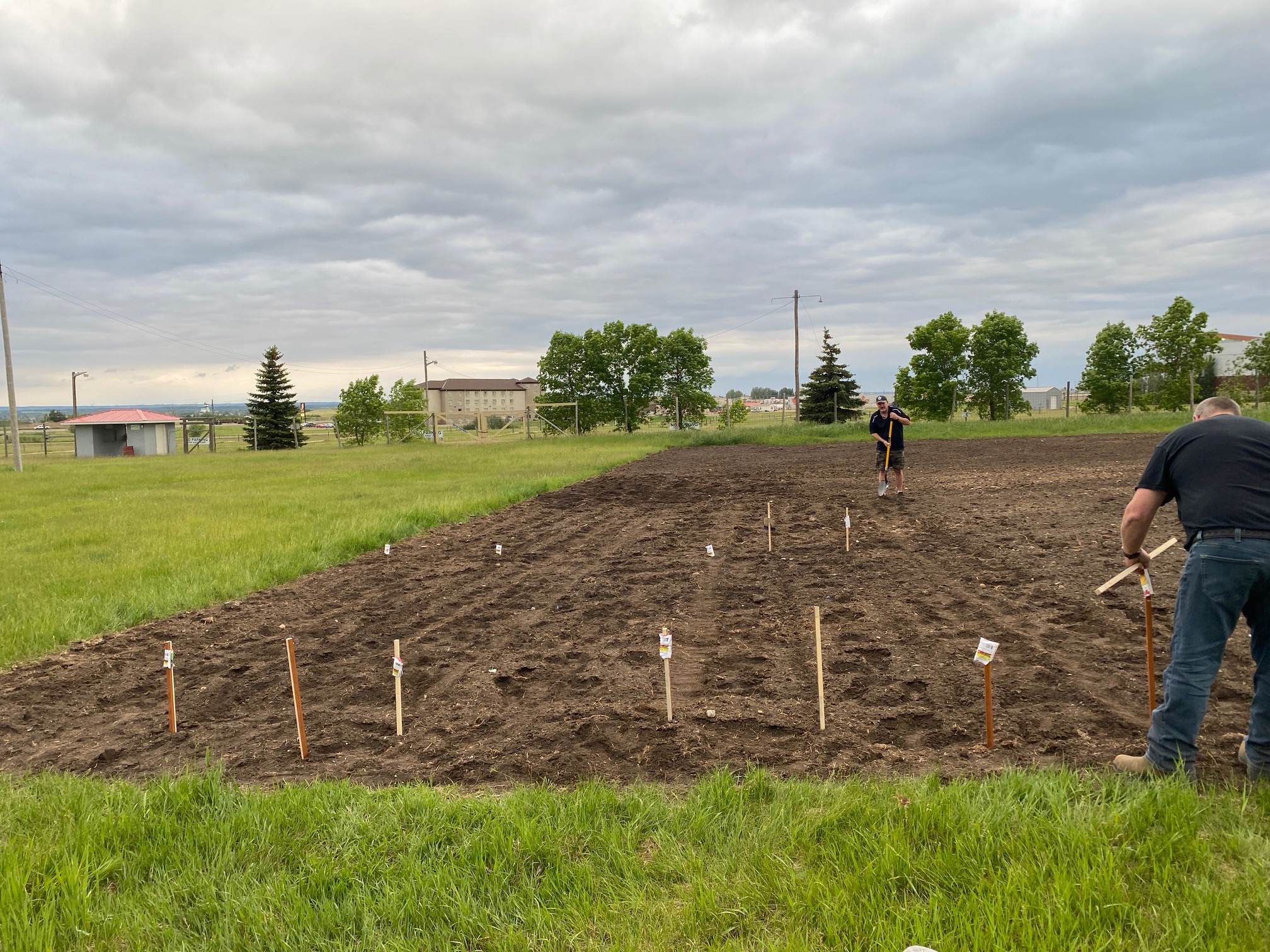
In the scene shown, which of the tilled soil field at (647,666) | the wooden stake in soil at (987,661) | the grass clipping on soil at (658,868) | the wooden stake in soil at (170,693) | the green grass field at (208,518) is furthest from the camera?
the green grass field at (208,518)

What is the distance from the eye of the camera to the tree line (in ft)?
143

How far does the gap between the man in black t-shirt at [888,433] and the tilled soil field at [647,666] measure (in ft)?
9.97

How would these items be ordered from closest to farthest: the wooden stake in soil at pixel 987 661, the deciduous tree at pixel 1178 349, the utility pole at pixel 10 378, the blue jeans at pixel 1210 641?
the blue jeans at pixel 1210 641, the wooden stake in soil at pixel 987 661, the utility pole at pixel 10 378, the deciduous tree at pixel 1178 349

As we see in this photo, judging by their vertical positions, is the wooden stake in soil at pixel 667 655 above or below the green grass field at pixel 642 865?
above

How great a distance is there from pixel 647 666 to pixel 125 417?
57273 millimetres

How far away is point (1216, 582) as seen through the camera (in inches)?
155

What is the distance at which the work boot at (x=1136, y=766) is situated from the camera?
13.1 feet

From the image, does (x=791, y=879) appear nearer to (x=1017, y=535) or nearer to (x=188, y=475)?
(x=1017, y=535)

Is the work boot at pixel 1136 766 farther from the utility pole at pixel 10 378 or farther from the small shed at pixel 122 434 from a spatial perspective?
the small shed at pixel 122 434

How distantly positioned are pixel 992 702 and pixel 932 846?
2.30 meters

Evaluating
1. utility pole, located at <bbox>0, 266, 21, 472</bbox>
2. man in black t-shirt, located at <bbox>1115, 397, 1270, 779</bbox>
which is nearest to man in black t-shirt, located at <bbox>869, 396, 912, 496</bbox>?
man in black t-shirt, located at <bbox>1115, 397, 1270, 779</bbox>

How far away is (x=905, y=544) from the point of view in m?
11.1

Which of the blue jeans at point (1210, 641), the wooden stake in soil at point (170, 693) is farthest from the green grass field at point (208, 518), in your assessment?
the blue jeans at point (1210, 641)

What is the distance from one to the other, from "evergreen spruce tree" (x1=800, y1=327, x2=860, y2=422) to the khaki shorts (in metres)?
39.8
